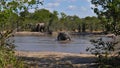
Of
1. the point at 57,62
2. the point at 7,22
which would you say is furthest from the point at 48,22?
the point at 7,22

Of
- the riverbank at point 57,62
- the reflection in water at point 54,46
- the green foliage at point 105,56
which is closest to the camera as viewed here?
the green foliage at point 105,56

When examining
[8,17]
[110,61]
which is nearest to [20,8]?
[8,17]

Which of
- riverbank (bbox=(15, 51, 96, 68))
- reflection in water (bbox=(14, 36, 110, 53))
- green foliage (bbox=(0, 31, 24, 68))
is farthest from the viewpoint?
reflection in water (bbox=(14, 36, 110, 53))

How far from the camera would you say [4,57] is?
11633mm

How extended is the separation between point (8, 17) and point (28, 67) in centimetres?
297

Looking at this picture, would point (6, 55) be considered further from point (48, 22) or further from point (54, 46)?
point (48, 22)

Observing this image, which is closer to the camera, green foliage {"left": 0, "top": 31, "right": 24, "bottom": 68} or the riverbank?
green foliage {"left": 0, "top": 31, "right": 24, "bottom": 68}

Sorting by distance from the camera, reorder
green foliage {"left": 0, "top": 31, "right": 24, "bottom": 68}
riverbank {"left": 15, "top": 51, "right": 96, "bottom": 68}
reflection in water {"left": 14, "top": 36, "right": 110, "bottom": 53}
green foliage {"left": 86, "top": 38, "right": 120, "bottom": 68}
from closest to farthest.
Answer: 1. green foliage {"left": 0, "top": 31, "right": 24, "bottom": 68}
2. green foliage {"left": 86, "top": 38, "right": 120, "bottom": 68}
3. riverbank {"left": 15, "top": 51, "right": 96, "bottom": 68}
4. reflection in water {"left": 14, "top": 36, "right": 110, "bottom": 53}

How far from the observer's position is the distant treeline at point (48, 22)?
12.9 meters

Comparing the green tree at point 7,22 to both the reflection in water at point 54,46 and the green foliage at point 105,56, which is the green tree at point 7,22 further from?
the reflection in water at point 54,46

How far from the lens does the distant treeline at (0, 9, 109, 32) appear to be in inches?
506

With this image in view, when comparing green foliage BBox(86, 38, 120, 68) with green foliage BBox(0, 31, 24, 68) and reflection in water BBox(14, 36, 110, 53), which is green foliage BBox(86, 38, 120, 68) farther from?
reflection in water BBox(14, 36, 110, 53)

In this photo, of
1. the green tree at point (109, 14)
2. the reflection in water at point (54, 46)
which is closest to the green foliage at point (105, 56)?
the green tree at point (109, 14)

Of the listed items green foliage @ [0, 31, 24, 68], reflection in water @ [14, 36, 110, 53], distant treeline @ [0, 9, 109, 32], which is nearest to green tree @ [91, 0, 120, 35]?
distant treeline @ [0, 9, 109, 32]
